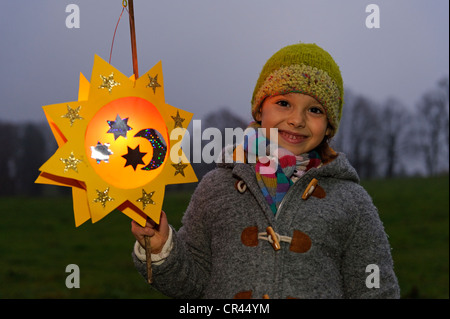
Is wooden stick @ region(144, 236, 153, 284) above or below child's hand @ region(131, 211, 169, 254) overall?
below

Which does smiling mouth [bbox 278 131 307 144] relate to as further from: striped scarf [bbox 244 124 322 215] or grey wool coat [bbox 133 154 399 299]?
grey wool coat [bbox 133 154 399 299]

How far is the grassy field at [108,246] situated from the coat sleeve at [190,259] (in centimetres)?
662

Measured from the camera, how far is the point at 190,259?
96.3 inches

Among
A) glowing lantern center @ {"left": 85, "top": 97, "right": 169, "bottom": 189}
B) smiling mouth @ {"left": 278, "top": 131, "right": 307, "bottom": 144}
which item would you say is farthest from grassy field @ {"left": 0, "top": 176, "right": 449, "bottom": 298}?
glowing lantern center @ {"left": 85, "top": 97, "right": 169, "bottom": 189}

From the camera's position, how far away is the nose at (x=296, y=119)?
7.83 ft

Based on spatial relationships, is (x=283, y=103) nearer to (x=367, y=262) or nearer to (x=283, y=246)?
(x=283, y=246)

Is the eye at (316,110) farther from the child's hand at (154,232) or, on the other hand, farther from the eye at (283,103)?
the child's hand at (154,232)

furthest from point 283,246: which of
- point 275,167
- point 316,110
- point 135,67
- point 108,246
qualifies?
point 108,246

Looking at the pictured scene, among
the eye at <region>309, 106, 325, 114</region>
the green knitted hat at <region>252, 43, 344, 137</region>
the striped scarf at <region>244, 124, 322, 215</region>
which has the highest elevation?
the green knitted hat at <region>252, 43, 344, 137</region>

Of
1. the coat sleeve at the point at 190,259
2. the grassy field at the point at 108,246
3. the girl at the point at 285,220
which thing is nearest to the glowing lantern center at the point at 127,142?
the girl at the point at 285,220

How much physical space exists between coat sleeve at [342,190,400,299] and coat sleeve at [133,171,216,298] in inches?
27.6

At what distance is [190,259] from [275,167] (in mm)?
620

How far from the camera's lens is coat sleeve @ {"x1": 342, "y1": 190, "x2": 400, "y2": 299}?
91.9 inches
